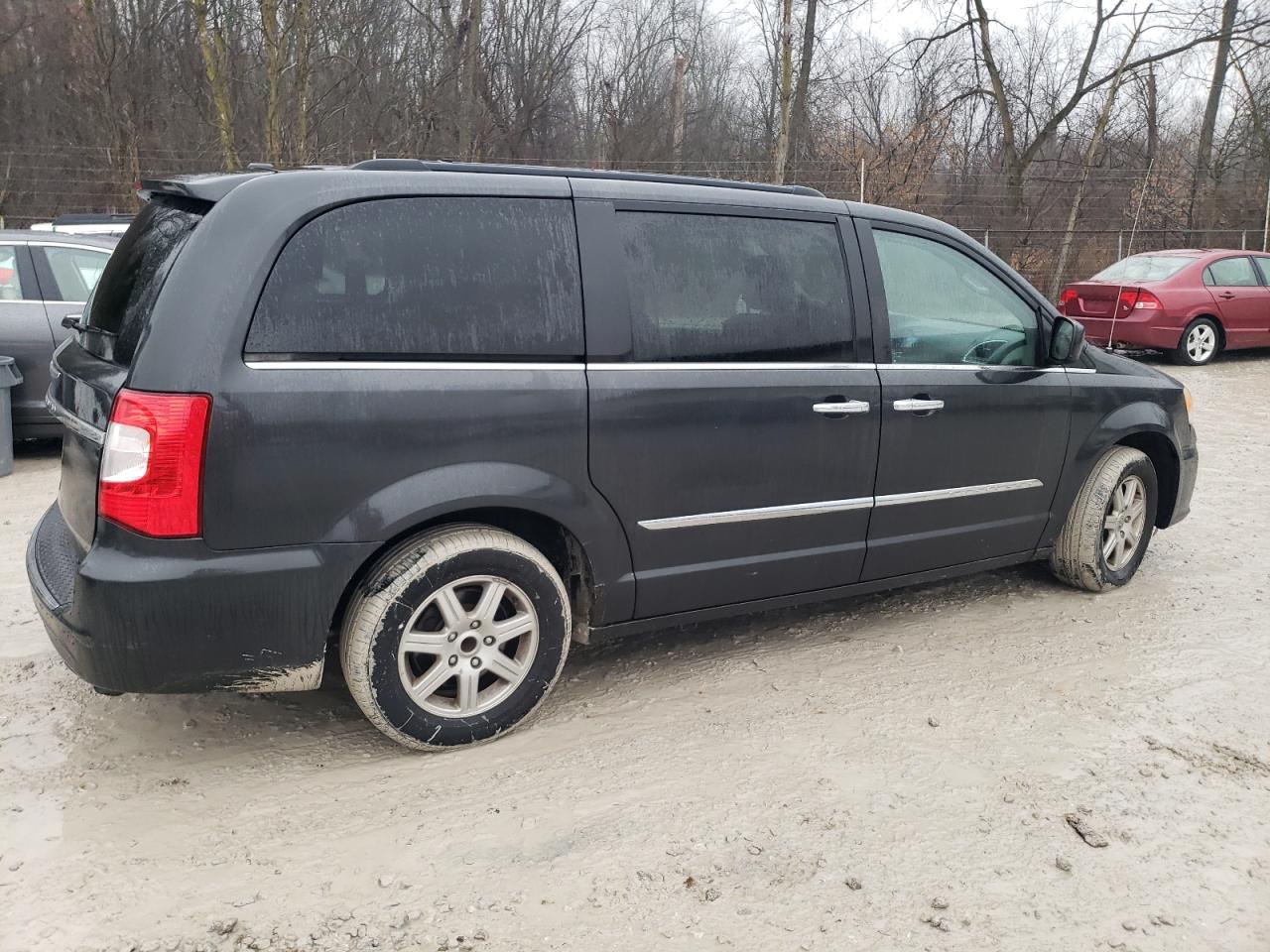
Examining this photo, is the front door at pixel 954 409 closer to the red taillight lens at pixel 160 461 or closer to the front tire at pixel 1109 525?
the front tire at pixel 1109 525

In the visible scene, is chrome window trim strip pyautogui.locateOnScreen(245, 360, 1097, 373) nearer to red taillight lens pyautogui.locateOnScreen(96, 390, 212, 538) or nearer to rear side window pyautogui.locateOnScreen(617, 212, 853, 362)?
rear side window pyautogui.locateOnScreen(617, 212, 853, 362)

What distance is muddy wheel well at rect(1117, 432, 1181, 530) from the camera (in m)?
5.06

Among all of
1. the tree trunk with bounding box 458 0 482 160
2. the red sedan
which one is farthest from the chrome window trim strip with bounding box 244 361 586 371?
the tree trunk with bounding box 458 0 482 160

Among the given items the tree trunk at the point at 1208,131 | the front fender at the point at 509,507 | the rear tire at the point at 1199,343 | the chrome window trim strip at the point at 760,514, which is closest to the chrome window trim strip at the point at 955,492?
the chrome window trim strip at the point at 760,514

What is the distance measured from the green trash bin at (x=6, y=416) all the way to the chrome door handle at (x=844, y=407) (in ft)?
18.7

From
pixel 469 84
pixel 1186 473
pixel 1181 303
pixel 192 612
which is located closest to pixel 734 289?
pixel 192 612

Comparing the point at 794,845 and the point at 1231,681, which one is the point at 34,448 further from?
the point at 1231,681

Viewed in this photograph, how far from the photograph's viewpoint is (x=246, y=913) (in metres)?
2.52

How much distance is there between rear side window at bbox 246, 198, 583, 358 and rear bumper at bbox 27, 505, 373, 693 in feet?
2.00

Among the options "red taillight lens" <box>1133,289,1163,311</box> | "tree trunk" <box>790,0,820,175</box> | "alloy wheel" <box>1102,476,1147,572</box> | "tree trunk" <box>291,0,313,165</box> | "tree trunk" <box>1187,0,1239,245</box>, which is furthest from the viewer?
"tree trunk" <box>790,0,820,175</box>

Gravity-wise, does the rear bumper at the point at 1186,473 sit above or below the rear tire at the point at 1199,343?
below

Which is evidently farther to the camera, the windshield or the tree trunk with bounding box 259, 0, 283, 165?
the tree trunk with bounding box 259, 0, 283, 165

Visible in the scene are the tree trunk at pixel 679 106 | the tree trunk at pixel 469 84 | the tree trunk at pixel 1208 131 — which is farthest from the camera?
the tree trunk at pixel 679 106

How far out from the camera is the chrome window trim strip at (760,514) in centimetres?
359
